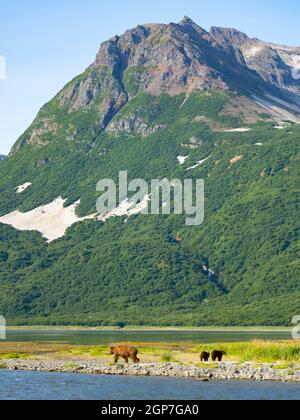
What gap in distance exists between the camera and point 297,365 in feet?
276

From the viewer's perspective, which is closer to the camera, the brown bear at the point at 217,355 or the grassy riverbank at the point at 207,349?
the grassy riverbank at the point at 207,349

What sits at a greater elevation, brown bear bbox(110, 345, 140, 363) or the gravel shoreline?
brown bear bbox(110, 345, 140, 363)

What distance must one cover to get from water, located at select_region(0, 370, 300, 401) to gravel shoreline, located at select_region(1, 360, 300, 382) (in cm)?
277

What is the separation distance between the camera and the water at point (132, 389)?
66.3m

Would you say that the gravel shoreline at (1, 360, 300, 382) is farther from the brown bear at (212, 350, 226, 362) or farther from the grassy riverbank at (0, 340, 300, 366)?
the grassy riverbank at (0, 340, 300, 366)


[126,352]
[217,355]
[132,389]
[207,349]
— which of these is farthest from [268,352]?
[132,389]

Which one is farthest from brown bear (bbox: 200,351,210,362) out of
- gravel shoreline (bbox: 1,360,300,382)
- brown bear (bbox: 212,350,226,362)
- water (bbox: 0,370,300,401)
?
water (bbox: 0,370,300,401)

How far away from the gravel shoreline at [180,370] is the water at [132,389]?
9.09ft

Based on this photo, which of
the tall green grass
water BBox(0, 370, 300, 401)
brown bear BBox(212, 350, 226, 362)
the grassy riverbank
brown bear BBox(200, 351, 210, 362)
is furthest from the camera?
brown bear BBox(200, 351, 210, 362)

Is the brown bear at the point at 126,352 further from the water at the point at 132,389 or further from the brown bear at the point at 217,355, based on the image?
the water at the point at 132,389

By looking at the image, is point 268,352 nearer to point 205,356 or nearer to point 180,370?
point 205,356

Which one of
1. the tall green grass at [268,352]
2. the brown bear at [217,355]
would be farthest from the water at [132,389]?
the tall green grass at [268,352]

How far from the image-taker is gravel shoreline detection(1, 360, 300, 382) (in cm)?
7762

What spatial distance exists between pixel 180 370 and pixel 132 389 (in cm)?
1225
